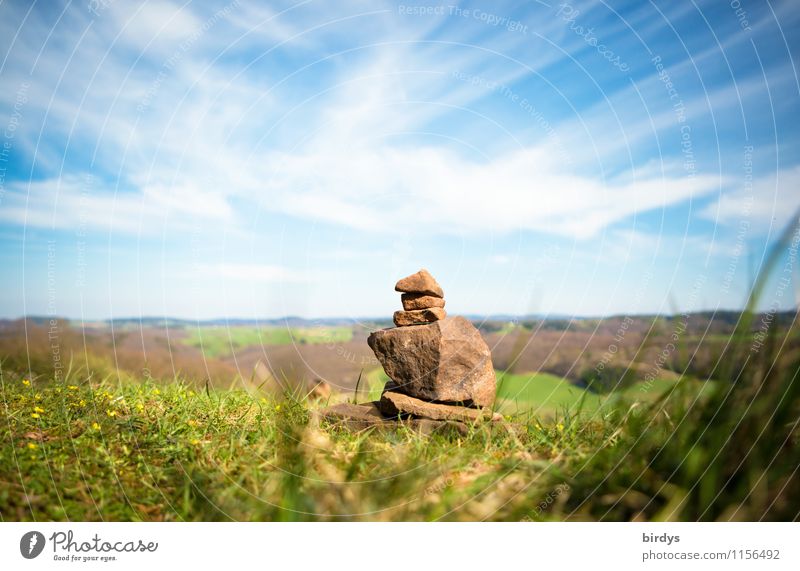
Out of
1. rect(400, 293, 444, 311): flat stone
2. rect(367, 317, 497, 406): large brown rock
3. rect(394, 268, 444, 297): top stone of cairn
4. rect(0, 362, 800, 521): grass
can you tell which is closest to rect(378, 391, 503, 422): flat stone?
rect(367, 317, 497, 406): large brown rock

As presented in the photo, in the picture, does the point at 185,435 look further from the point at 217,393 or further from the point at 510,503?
the point at 510,503

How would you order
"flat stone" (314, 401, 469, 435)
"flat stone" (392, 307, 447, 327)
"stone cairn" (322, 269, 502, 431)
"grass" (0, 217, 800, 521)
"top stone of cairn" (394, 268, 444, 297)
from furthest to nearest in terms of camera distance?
"flat stone" (392, 307, 447, 327)
"top stone of cairn" (394, 268, 444, 297)
"stone cairn" (322, 269, 502, 431)
"flat stone" (314, 401, 469, 435)
"grass" (0, 217, 800, 521)

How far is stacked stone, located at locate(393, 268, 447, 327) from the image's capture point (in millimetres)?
6816

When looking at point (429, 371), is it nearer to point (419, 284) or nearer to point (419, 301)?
point (419, 301)

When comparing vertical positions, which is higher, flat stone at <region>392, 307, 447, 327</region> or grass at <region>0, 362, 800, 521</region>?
flat stone at <region>392, 307, 447, 327</region>

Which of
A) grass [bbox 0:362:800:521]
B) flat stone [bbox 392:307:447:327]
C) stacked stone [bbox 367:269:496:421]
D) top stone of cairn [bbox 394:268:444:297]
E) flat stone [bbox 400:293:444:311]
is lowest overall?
grass [bbox 0:362:800:521]

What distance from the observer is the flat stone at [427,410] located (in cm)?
633

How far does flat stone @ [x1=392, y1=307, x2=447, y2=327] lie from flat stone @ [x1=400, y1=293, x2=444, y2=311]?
0.19 ft

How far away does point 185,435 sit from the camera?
5660 mm

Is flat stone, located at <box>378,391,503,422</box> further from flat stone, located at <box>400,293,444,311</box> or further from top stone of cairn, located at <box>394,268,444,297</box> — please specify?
top stone of cairn, located at <box>394,268,444,297</box>

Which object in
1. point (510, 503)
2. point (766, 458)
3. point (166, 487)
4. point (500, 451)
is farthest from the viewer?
point (500, 451)

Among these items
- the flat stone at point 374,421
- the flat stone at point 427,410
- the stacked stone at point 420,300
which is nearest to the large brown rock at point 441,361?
the flat stone at point 427,410

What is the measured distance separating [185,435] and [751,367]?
5266mm
